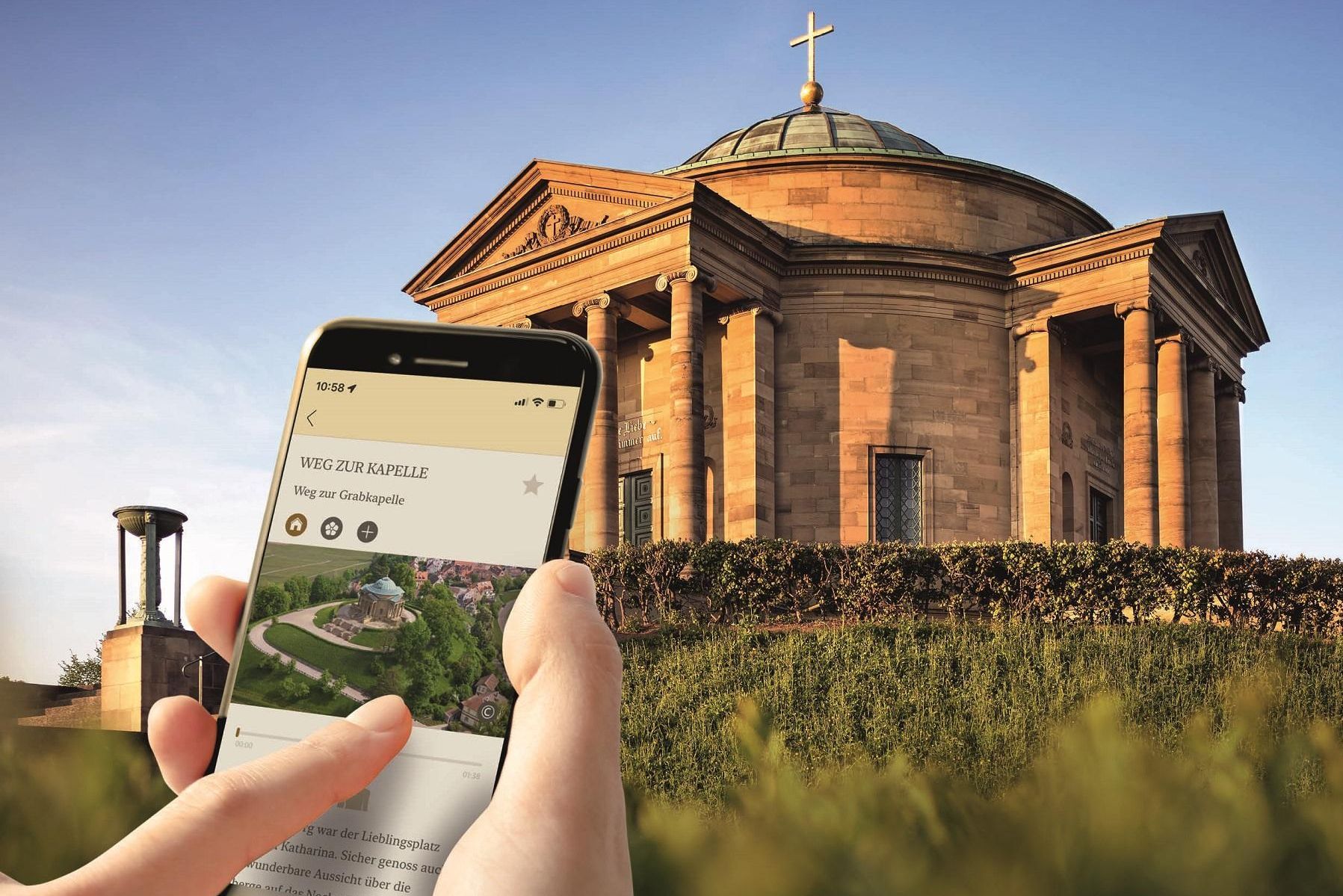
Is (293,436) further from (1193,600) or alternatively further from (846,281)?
(846,281)

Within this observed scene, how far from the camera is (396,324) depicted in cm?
277

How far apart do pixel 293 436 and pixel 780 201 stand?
96.2 ft

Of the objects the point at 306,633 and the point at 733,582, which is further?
the point at 733,582

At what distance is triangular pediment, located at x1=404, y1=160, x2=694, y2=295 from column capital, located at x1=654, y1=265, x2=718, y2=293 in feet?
5.58

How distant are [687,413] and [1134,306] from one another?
11.4m

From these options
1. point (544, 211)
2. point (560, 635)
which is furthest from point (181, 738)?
point (544, 211)

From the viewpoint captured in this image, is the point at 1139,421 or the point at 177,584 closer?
the point at 177,584

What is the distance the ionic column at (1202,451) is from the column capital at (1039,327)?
4996 millimetres

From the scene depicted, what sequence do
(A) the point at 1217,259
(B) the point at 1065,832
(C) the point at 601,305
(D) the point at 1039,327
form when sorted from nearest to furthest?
(B) the point at 1065,832 < (C) the point at 601,305 < (D) the point at 1039,327 < (A) the point at 1217,259

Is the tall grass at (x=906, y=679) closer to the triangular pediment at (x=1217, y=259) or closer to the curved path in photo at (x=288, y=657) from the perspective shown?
the curved path in photo at (x=288, y=657)

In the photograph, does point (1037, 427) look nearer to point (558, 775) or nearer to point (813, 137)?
point (813, 137)

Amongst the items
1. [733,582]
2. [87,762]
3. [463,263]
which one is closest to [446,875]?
[87,762]

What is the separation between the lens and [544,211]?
102ft

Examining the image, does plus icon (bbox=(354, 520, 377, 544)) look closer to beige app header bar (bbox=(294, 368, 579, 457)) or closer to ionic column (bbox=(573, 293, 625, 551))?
beige app header bar (bbox=(294, 368, 579, 457))
